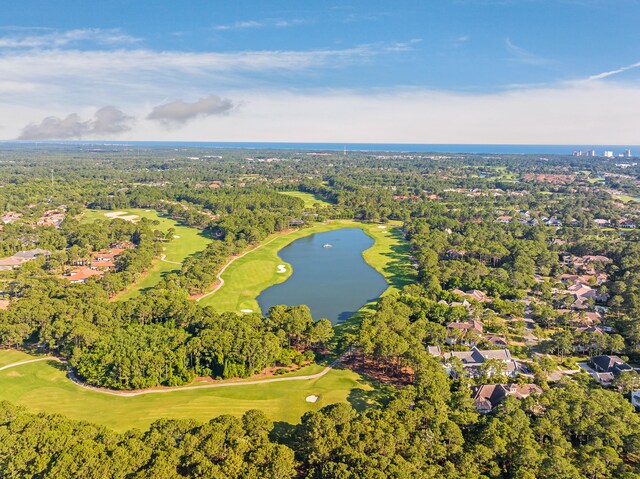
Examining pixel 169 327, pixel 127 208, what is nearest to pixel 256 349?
pixel 169 327

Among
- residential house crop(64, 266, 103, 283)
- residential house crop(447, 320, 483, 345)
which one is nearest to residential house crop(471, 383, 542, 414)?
residential house crop(447, 320, 483, 345)

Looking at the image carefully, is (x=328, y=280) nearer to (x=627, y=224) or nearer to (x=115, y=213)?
(x=115, y=213)

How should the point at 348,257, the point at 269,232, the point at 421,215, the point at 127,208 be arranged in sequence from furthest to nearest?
the point at 127,208 < the point at 421,215 < the point at 269,232 < the point at 348,257

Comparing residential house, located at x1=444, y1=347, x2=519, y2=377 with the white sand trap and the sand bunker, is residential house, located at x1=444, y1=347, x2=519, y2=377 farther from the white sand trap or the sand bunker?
the white sand trap

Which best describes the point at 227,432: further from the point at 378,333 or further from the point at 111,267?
the point at 111,267

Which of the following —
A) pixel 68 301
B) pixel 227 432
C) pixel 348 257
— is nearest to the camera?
pixel 227 432

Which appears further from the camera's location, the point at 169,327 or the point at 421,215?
the point at 421,215

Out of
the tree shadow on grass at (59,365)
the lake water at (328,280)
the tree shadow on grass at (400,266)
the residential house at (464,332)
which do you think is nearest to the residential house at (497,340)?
the residential house at (464,332)
